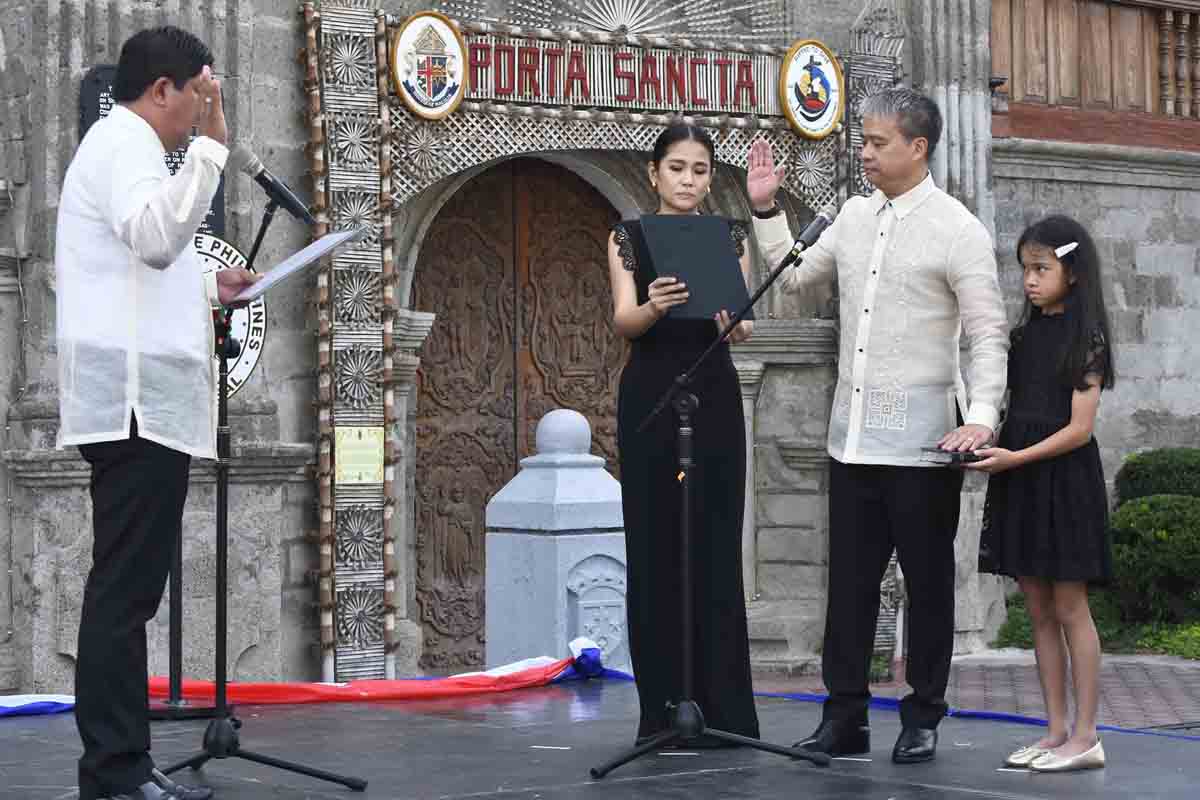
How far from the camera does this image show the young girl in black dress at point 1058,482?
5457 millimetres

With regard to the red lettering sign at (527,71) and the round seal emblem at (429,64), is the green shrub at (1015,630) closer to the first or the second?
the red lettering sign at (527,71)

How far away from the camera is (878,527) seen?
18.5 feet

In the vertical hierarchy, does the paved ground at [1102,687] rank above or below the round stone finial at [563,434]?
below

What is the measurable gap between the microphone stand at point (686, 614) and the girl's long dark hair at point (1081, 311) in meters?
0.78

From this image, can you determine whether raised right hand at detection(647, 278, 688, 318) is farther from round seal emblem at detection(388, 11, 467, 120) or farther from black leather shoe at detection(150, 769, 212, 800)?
round seal emblem at detection(388, 11, 467, 120)

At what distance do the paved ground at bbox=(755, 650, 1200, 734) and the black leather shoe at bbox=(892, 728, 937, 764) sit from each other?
10.4 feet

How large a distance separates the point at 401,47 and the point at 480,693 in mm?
3672

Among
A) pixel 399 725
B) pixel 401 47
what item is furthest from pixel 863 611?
pixel 401 47

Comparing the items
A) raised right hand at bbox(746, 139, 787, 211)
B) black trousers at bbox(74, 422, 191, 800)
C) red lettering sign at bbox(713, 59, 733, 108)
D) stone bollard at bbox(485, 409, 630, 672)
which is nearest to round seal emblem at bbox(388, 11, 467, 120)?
red lettering sign at bbox(713, 59, 733, 108)

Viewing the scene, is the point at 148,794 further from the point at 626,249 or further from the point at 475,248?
the point at 475,248

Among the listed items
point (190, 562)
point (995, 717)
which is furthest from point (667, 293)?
point (190, 562)

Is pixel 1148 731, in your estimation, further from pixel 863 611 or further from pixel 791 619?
pixel 791 619

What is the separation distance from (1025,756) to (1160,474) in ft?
23.0

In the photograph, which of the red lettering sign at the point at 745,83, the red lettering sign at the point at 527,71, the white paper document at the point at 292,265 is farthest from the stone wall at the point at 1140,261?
A: the white paper document at the point at 292,265
